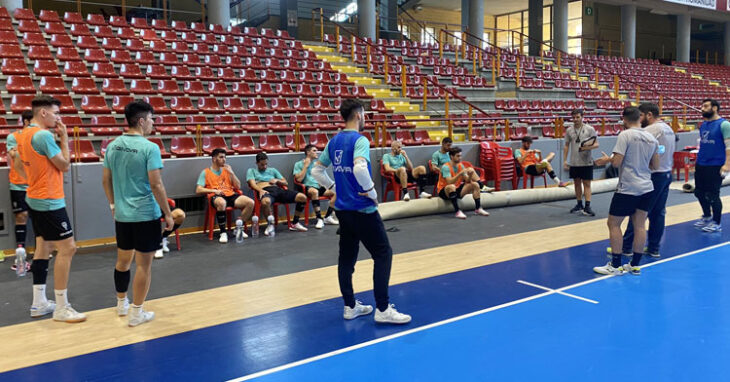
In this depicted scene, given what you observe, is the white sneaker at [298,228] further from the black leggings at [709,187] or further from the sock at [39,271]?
the black leggings at [709,187]

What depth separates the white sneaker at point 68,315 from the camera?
14.8 ft

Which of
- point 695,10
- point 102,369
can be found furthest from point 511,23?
point 102,369

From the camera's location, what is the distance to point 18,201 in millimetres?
6617

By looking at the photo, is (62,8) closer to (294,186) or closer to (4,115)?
(4,115)

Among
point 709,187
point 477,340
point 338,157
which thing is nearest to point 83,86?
point 338,157

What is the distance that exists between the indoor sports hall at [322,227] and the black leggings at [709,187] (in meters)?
0.04

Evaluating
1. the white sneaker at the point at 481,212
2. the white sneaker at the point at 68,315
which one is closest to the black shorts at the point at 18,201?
the white sneaker at the point at 68,315

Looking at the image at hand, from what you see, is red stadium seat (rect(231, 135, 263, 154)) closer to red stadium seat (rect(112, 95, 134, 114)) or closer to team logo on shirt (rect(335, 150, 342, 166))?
red stadium seat (rect(112, 95, 134, 114))

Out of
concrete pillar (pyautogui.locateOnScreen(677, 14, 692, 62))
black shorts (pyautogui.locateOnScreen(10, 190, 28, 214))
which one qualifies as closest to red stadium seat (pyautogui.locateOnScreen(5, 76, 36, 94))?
black shorts (pyautogui.locateOnScreen(10, 190, 28, 214))

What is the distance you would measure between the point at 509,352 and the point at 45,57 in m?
11.2

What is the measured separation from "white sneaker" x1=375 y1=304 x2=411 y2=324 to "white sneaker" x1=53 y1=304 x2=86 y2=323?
2392mm

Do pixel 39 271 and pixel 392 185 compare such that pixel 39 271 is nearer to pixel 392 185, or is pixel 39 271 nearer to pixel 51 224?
pixel 51 224

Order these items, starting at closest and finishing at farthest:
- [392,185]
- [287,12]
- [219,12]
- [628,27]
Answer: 1. [392,185]
2. [219,12]
3. [287,12]
4. [628,27]

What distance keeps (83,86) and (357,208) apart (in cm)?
862
